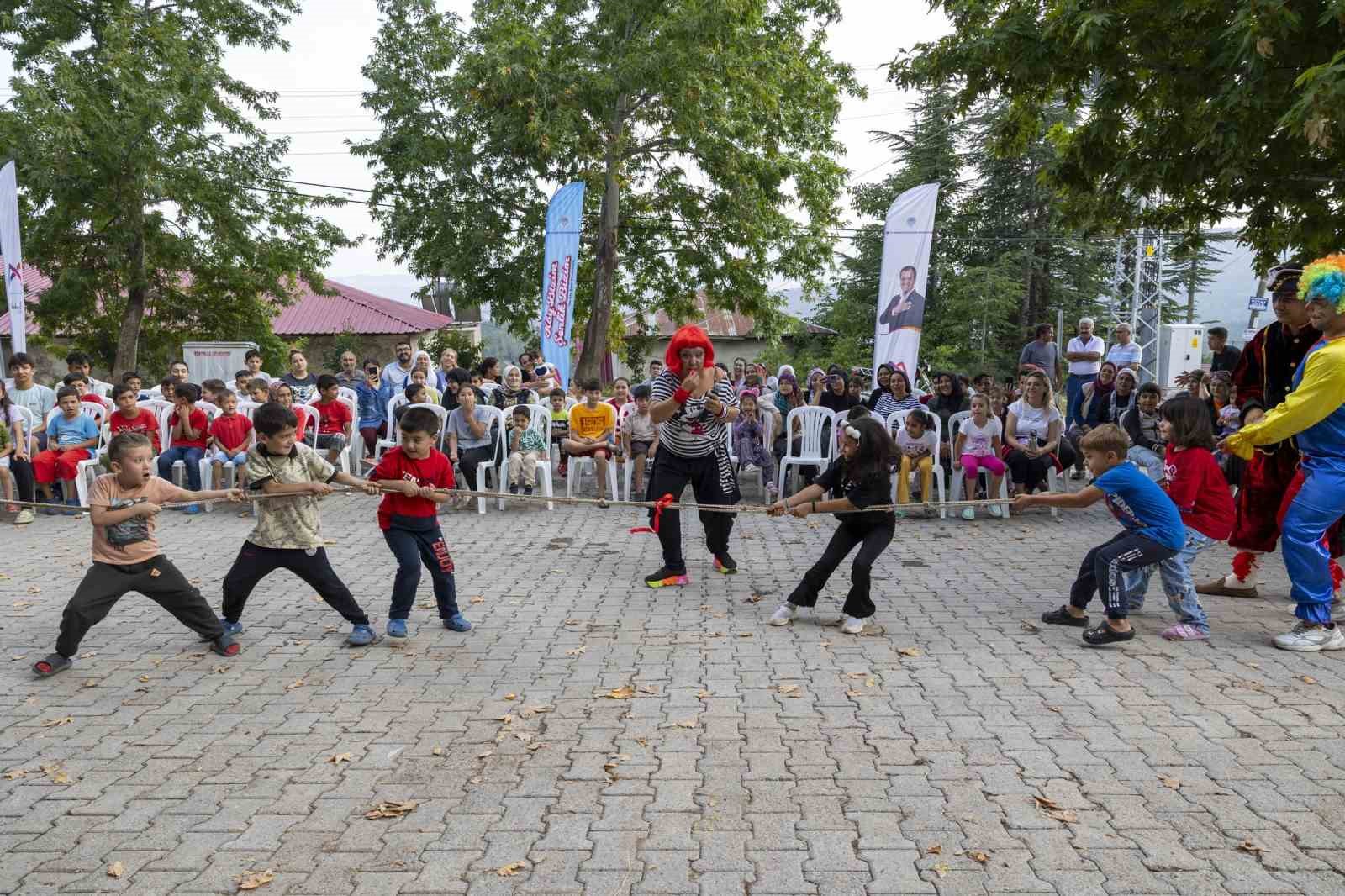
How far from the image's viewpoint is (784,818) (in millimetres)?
3775

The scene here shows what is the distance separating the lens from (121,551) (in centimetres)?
554

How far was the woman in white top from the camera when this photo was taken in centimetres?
1058

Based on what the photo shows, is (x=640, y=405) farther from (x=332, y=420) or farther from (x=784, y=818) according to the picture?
(x=784, y=818)

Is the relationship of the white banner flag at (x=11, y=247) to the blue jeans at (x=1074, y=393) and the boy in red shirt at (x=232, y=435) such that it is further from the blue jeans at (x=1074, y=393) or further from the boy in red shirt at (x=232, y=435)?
the blue jeans at (x=1074, y=393)

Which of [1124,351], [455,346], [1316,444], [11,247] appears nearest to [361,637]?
[1316,444]

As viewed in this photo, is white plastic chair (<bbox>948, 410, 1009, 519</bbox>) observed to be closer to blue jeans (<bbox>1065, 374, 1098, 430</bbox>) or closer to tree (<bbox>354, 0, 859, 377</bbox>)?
blue jeans (<bbox>1065, 374, 1098, 430</bbox>)

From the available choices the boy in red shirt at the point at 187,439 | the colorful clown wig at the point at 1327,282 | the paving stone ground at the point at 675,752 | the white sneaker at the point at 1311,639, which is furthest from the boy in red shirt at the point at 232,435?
the colorful clown wig at the point at 1327,282

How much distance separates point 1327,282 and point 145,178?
20.2 m

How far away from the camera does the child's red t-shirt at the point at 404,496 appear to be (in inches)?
241

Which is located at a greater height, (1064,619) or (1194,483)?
(1194,483)

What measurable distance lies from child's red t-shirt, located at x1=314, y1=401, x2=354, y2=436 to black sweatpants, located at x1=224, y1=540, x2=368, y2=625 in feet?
17.9

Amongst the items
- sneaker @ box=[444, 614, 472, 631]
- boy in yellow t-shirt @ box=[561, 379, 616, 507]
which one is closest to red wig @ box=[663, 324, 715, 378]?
sneaker @ box=[444, 614, 472, 631]

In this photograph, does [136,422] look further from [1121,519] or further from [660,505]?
[1121,519]

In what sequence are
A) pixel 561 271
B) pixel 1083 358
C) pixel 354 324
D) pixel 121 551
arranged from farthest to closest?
1. pixel 354 324
2. pixel 561 271
3. pixel 1083 358
4. pixel 121 551
